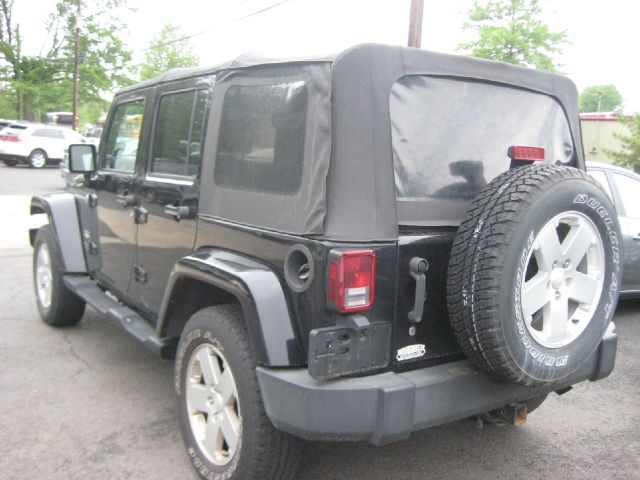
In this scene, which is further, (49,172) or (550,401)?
(49,172)

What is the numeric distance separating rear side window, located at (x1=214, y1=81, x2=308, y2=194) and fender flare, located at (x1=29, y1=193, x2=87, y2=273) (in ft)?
7.50

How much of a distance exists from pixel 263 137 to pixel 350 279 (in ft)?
2.72

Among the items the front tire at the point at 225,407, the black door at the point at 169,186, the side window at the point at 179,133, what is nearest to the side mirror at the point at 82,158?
the black door at the point at 169,186

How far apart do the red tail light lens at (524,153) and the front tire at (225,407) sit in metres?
1.36

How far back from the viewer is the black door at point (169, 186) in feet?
10.4

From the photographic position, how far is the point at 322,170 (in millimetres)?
2355

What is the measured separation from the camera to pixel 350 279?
7.32 ft

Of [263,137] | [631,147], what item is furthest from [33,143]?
[263,137]

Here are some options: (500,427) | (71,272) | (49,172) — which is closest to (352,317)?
(500,427)

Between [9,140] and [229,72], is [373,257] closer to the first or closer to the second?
[229,72]

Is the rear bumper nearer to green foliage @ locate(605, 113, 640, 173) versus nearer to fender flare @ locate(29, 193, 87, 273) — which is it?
fender flare @ locate(29, 193, 87, 273)

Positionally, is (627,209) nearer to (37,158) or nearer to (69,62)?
(37,158)

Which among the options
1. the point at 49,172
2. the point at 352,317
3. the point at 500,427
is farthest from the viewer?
the point at 49,172

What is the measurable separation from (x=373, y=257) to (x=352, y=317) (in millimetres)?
240
